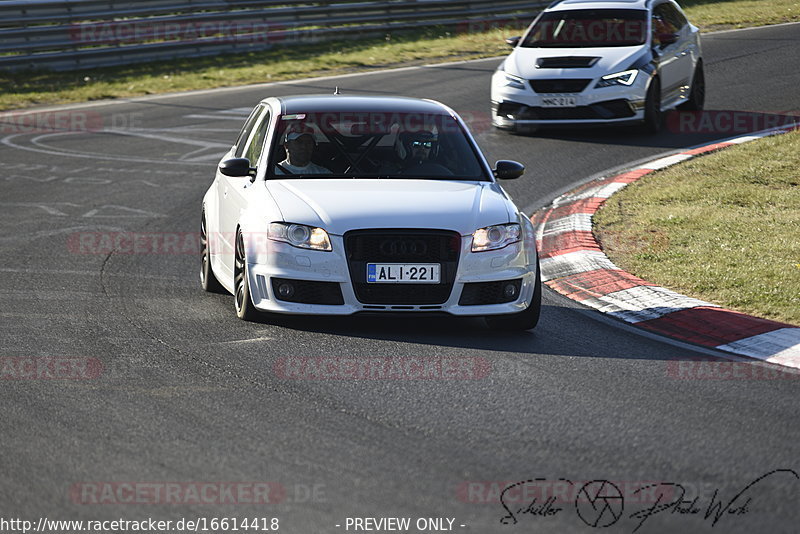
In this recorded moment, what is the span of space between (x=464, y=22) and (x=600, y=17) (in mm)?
12033

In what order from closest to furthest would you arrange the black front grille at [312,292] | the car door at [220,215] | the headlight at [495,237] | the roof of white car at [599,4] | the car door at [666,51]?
the black front grille at [312,292] < the headlight at [495,237] < the car door at [220,215] < the car door at [666,51] < the roof of white car at [599,4]

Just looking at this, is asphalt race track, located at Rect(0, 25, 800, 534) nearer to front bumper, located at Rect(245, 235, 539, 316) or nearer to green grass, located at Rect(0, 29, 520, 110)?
front bumper, located at Rect(245, 235, 539, 316)

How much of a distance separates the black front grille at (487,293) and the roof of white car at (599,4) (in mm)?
10770

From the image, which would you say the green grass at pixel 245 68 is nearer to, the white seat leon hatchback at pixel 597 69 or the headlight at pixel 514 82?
the white seat leon hatchback at pixel 597 69

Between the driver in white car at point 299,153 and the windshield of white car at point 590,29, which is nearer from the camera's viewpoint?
the driver in white car at point 299,153

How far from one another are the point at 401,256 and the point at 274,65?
17.5 metres

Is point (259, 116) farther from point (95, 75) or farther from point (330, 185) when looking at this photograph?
point (95, 75)

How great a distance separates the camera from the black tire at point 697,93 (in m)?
18.6

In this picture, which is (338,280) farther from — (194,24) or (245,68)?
(194,24)

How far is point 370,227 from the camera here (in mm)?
8008

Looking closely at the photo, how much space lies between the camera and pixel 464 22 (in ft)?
97.4

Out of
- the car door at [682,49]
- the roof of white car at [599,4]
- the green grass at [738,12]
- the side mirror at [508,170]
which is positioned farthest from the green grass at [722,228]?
the green grass at [738,12]

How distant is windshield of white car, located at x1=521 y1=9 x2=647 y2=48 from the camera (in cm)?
1755
